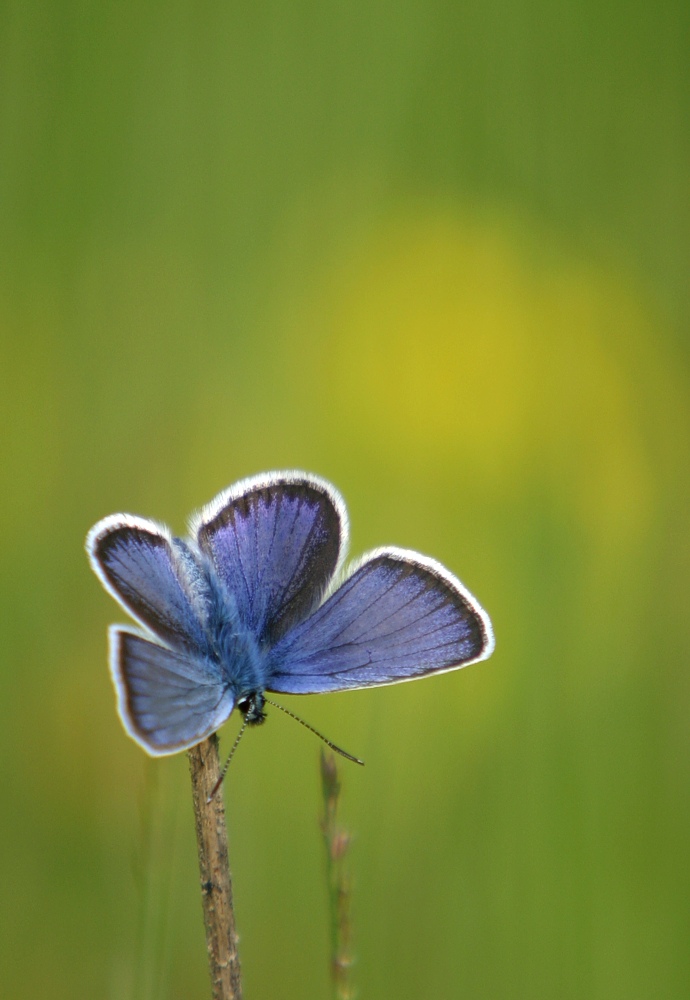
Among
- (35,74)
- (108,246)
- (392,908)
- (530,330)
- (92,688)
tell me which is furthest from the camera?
(530,330)

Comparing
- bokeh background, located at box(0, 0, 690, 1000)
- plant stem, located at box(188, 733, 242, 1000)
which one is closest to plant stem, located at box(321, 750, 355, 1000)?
plant stem, located at box(188, 733, 242, 1000)

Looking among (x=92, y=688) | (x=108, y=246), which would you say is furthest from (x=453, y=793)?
(x=108, y=246)

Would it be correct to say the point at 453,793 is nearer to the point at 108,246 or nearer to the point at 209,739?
the point at 209,739

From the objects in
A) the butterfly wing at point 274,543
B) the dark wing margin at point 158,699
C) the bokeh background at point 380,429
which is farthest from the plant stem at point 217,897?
the butterfly wing at point 274,543

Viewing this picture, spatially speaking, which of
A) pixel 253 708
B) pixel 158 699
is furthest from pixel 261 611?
pixel 158 699

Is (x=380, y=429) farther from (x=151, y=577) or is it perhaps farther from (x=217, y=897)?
(x=217, y=897)

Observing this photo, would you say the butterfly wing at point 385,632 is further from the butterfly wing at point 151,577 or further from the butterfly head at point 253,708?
the butterfly wing at point 151,577
